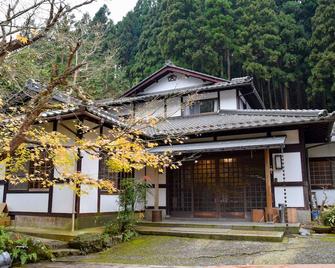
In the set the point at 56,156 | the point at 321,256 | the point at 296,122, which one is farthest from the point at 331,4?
the point at 56,156

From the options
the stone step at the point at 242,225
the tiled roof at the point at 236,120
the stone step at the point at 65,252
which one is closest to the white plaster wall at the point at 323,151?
the tiled roof at the point at 236,120

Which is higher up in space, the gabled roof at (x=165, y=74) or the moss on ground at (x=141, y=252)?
the gabled roof at (x=165, y=74)

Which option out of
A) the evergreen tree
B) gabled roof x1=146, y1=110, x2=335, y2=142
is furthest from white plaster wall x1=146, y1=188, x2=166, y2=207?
the evergreen tree

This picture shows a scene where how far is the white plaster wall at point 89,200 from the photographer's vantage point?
9000mm

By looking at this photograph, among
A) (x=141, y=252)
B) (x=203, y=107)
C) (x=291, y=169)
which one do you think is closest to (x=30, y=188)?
(x=141, y=252)

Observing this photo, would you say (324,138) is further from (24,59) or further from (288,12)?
(288,12)

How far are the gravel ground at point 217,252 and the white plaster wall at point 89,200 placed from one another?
166cm

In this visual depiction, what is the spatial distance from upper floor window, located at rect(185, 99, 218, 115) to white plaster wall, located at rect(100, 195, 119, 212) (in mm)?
5814

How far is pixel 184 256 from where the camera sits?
684 cm

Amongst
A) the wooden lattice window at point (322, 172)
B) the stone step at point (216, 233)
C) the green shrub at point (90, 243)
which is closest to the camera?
the green shrub at point (90, 243)

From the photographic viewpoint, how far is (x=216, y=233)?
8.44 m

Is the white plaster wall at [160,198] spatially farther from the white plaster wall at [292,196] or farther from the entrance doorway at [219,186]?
the white plaster wall at [292,196]

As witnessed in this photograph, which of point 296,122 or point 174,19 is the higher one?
point 174,19

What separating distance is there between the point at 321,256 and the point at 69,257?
5298mm
